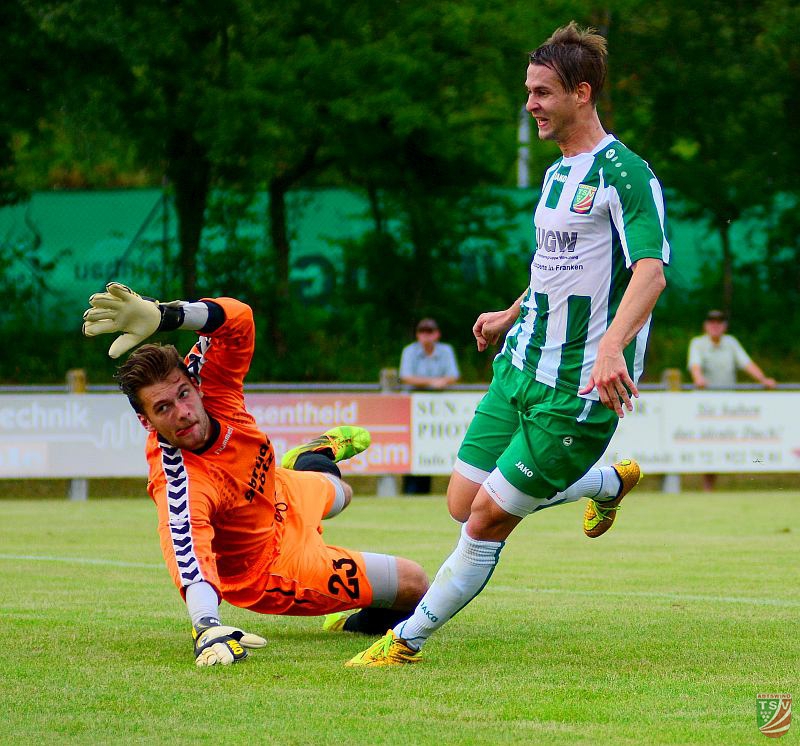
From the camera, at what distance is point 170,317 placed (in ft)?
18.0

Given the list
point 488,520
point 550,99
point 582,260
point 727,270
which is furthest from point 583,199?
point 727,270

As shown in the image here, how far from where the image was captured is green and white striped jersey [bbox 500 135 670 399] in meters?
5.44

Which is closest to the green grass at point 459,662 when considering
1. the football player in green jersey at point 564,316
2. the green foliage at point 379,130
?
the football player in green jersey at point 564,316

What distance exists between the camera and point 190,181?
2255cm

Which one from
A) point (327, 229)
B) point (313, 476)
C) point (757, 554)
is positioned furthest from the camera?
point (327, 229)

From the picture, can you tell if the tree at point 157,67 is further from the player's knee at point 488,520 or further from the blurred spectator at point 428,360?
the player's knee at point 488,520

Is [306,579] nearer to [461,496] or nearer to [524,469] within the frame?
[461,496]

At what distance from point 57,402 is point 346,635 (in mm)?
10072

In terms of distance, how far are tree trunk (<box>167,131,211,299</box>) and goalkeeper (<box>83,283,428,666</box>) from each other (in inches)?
639

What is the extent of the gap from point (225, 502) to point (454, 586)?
3.67ft

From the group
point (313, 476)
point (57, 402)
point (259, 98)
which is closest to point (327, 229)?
point (259, 98)

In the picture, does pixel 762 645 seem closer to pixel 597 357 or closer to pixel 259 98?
pixel 597 357

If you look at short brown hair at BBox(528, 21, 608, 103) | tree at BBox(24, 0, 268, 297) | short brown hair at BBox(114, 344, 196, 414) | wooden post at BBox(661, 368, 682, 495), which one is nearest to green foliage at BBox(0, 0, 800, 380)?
tree at BBox(24, 0, 268, 297)

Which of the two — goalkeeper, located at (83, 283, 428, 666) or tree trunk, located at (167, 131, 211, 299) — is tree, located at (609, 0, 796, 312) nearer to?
tree trunk, located at (167, 131, 211, 299)
